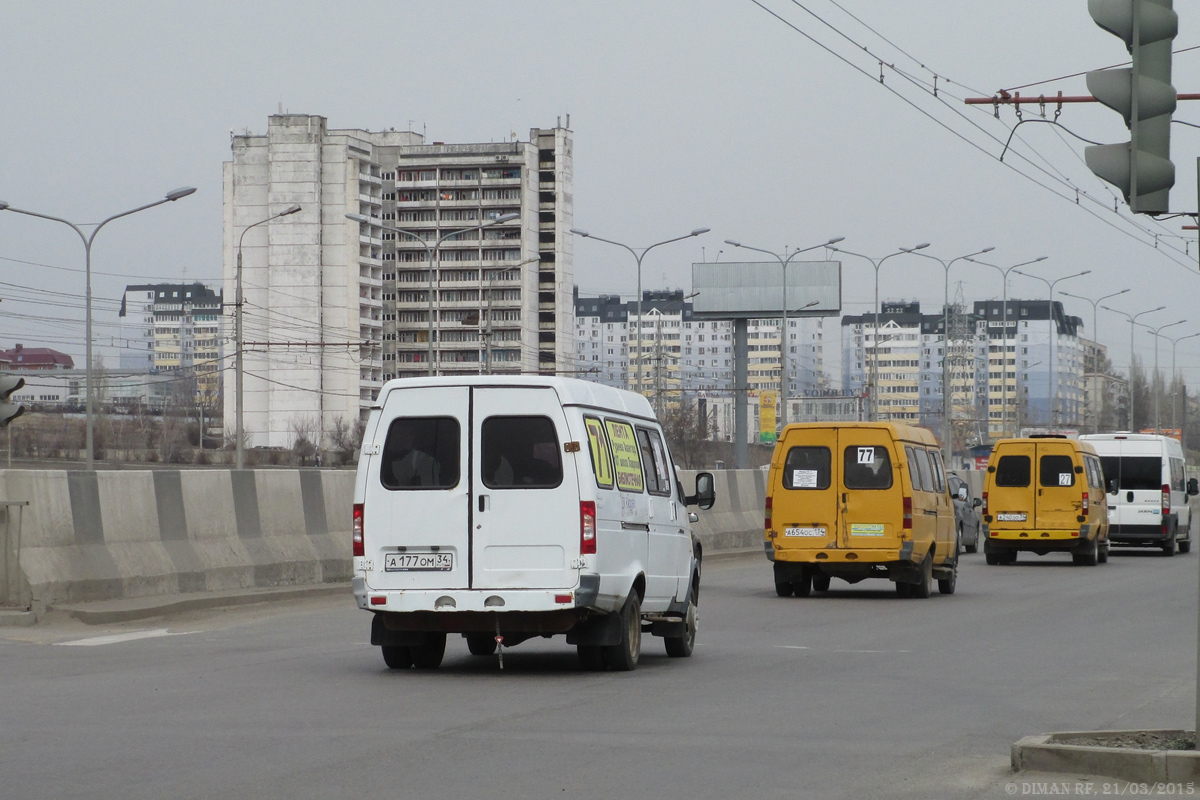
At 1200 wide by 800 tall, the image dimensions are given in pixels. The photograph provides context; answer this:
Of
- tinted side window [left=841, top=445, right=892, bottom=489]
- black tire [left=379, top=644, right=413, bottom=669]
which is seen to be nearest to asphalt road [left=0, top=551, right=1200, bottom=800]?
black tire [left=379, top=644, right=413, bottom=669]

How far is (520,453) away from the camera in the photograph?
11945mm

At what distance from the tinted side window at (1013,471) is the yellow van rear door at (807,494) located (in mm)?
10372

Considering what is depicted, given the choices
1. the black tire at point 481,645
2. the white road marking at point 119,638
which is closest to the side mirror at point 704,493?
Answer: the black tire at point 481,645

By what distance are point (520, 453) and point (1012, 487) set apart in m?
20.9

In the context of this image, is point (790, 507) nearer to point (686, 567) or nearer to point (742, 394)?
point (686, 567)

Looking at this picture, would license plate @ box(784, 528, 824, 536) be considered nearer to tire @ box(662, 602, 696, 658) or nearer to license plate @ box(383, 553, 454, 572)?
tire @ box(662, 602, 696, 658)

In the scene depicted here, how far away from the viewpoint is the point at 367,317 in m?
144

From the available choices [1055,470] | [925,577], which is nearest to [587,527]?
[925,577]

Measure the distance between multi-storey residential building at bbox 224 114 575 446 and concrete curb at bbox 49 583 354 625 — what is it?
107800mm

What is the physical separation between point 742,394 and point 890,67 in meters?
63.7

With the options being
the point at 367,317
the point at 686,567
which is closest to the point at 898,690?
the point at 686,567

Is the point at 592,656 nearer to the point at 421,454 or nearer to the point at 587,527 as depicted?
the point at 587,527

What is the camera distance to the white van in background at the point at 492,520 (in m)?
11.7

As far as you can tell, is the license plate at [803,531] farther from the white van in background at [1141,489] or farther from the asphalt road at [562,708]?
the white van in background at [1141,489]
